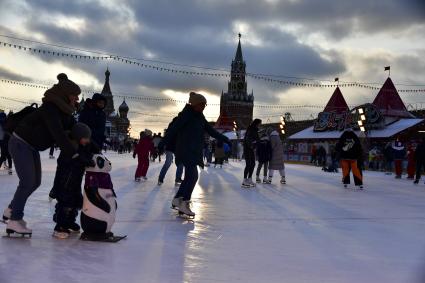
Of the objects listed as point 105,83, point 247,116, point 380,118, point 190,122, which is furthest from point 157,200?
point 105,83

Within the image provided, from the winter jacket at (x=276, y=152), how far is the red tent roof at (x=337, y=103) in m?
23.7

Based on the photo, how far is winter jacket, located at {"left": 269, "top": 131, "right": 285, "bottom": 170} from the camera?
10.4 metres

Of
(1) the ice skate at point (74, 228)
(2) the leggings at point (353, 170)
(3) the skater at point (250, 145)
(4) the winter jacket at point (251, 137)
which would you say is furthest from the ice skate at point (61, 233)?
(2) the leggings at point (353, 170)

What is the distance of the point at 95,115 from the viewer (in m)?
5.55

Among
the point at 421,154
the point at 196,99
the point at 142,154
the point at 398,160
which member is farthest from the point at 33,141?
the point at 398,160

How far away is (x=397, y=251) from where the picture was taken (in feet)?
12.2

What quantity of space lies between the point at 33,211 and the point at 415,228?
4.03 metres

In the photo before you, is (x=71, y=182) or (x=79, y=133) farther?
(x=71, y=182)

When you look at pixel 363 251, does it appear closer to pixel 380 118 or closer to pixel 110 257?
pixel 110 257

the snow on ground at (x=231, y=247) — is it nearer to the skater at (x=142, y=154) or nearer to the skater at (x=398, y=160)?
the skater at (x=142, y=154)

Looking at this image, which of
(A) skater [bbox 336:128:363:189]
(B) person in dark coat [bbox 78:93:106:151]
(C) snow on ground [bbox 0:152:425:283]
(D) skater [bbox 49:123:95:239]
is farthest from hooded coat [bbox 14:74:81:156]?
(A) skater [bbox 336:128:363:189]

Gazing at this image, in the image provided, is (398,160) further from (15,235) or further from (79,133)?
(15,235)

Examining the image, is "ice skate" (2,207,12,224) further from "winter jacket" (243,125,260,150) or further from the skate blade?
"winter jacket" (243,125,260,150)

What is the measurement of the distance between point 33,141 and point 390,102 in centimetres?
2773
